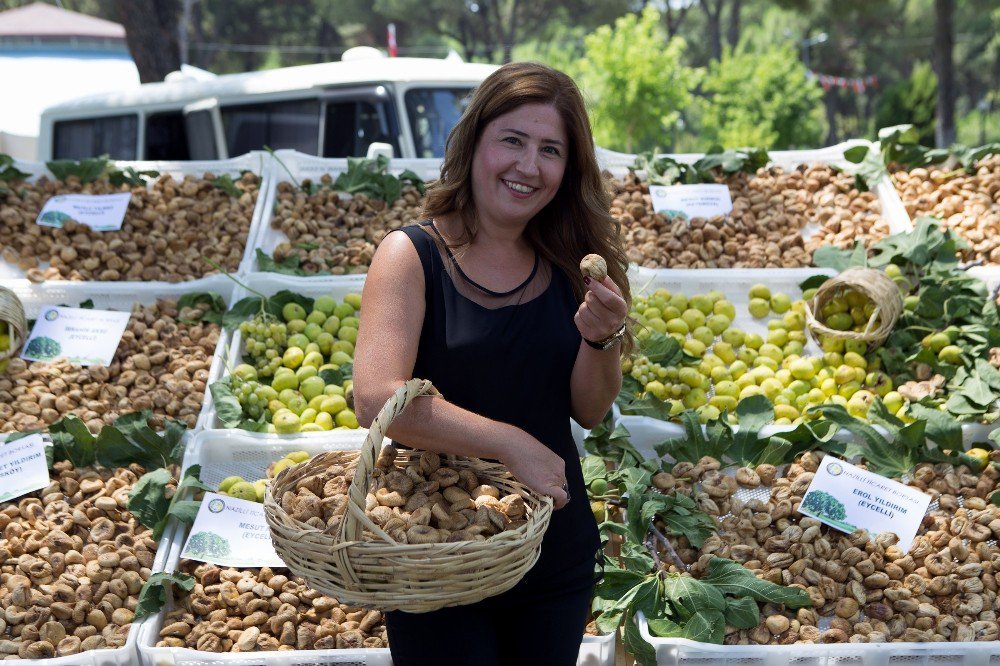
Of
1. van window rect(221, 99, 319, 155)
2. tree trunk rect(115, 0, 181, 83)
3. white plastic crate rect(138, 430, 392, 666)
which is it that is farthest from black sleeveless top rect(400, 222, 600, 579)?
tree trunk rect(115, 0, 181, 83)

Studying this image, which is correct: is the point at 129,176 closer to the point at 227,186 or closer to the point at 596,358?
Result: the point at 227,186

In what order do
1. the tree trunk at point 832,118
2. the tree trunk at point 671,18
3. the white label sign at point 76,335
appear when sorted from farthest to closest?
the tree trunk at point 832,118 < the tree trunk at point 671,18 < the white label sign at point 76,335

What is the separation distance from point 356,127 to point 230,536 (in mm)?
Answer: 4704

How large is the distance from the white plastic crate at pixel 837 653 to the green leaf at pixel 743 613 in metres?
0.08

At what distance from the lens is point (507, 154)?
65.9 inches

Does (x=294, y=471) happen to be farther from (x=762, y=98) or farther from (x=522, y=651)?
(x=762, y=98)

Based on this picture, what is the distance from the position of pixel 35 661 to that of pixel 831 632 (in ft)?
6.34

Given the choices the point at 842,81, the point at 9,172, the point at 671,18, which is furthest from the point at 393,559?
the point at 671,18

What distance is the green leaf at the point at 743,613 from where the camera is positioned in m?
2.33

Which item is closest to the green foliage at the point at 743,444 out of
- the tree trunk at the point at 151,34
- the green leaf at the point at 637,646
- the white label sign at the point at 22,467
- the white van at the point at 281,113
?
the green leaf at the point at 637,646

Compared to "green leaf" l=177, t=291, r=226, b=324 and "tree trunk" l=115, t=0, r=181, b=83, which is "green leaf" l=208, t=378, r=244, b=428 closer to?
"green leaf" l=177, t=291, r=226, b=324

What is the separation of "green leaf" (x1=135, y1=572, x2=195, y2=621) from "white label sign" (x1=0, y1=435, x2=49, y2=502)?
582 millimetres

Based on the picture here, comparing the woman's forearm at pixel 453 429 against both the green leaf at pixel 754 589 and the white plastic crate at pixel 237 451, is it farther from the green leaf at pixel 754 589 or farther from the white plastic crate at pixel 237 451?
the white plastic crate at pixel 237 451

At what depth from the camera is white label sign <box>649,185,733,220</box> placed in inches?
159
